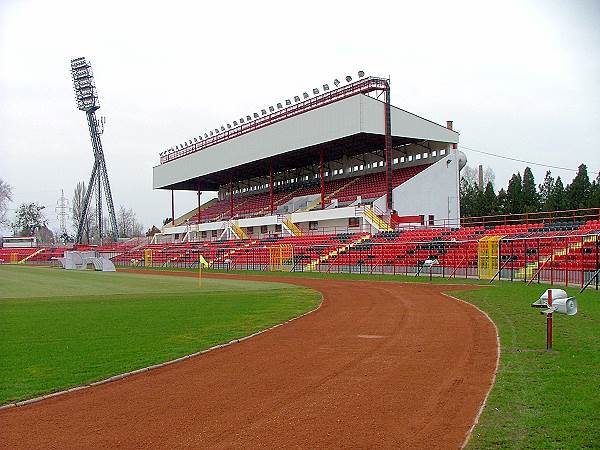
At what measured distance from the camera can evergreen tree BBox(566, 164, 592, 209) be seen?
2441 inches

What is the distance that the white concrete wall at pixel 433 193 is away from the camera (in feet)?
173

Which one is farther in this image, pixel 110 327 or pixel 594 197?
pixel 594 197

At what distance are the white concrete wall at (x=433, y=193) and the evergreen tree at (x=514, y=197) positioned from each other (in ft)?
48.6

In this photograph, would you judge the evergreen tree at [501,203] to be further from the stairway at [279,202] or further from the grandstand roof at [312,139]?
the stairway at [279,202]

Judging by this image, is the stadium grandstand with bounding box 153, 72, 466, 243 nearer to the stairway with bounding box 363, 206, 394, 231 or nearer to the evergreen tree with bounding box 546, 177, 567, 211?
the stairway with bounding box 363, 206, 394, 231

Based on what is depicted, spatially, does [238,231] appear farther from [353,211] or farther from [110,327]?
[110,327]

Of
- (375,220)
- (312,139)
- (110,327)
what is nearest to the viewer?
(110,327)

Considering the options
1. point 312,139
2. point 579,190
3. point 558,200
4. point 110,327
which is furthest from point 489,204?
point 110,327

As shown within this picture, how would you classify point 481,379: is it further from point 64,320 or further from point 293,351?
point 64,320

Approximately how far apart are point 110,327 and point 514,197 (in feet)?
199

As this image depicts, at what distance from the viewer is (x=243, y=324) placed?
15133mm

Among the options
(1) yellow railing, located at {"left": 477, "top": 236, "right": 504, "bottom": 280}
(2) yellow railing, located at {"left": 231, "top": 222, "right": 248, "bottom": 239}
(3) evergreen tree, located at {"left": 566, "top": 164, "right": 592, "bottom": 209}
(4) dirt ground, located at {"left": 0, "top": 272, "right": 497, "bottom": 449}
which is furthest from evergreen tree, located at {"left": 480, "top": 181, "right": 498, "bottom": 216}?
(4) dirt ground, located at {"left": 0, "top": 272, "right": 497, "bottom": 449}

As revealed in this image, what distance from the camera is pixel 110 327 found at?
14.5 meters

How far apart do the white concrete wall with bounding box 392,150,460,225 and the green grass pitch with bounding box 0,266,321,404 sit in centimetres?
2834
